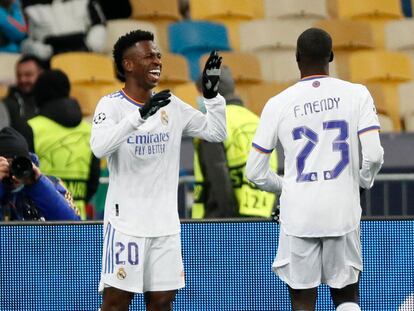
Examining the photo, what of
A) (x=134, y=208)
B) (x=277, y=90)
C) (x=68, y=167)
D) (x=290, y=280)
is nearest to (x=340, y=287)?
(x=290, y=280)

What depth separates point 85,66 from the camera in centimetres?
1507

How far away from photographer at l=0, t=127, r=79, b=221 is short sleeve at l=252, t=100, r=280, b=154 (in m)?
1.62

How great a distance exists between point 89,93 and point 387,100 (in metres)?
3.22

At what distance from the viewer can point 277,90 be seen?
1526 centimetres

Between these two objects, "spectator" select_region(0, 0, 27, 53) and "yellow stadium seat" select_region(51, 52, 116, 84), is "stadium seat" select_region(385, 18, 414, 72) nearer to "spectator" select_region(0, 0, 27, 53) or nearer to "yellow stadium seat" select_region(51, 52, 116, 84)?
"yellow stadium seat" select_region(51, 52, 116, 84)

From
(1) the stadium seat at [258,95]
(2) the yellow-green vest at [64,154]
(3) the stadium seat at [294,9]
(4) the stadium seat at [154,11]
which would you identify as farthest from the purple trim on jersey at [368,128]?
(3) the stadium seat at [294,9]

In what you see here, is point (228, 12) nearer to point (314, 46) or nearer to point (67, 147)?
point (67, 147)

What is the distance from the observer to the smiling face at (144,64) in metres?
8.28

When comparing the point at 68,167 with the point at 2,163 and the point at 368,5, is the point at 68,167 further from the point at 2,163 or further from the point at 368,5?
the point at 368,5

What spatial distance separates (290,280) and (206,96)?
1.09 m

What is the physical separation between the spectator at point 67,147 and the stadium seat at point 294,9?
571 centimetres

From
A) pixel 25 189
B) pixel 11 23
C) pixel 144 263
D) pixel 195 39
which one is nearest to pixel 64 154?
pixel 25 189

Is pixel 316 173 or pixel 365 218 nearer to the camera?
pixel 316 173

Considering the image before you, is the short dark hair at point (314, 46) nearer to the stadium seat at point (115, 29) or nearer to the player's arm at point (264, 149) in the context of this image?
the player's arm at point (264, 149)
